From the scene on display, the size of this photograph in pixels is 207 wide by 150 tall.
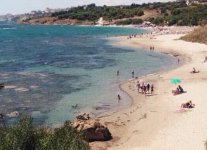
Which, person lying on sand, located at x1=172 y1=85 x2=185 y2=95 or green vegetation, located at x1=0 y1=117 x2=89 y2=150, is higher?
green vegetation, located at x1=0 y1=117 x2=89 y2=150

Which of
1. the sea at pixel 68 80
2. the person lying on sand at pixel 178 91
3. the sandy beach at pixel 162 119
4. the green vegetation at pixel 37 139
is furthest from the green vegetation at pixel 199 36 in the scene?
the green vegetation at pixel 37 139

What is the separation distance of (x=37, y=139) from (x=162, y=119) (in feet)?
60.9

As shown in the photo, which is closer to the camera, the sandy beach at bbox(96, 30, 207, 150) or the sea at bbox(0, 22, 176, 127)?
the sandy beach at bbox(96, 30, 207, 150)

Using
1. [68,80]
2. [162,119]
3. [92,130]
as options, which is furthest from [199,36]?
[92,130]

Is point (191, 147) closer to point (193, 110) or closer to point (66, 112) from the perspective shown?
point (193, 110)

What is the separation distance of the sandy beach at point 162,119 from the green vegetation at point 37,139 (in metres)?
A: 10.1

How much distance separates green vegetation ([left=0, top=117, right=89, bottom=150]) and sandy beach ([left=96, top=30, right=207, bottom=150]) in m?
10.1

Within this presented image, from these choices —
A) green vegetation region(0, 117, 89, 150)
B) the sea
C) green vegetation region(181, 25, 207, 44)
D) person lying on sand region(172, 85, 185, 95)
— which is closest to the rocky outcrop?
the sea

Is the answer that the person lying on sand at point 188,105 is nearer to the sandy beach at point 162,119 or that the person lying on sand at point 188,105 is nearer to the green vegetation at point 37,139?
the sandy beach at point 162,119

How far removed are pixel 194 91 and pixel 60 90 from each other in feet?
55.6

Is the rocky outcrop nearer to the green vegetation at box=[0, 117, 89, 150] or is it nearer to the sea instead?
the sea

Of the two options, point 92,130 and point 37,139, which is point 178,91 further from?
A: point 37,139

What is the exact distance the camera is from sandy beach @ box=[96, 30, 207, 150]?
30375 mm

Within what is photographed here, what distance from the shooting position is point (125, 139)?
32.1m
